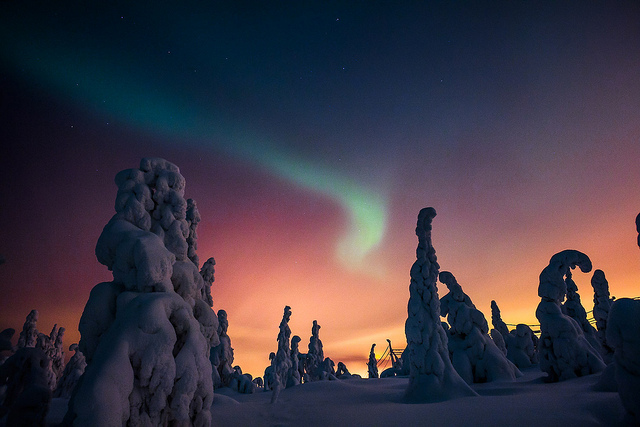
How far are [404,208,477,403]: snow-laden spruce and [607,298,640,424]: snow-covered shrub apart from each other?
6.63 metres

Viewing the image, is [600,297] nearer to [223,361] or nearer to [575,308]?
[575,308]

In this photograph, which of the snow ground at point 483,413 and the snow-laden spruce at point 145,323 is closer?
the snow-laden spruce at point 145,323

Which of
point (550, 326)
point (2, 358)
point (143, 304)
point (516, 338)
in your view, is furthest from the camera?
point (516, 338)

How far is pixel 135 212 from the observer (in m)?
6.19

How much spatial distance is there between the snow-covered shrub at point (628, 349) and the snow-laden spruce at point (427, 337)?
6629 mm

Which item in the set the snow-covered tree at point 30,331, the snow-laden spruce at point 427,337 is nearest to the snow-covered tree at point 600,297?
the snow-laden spruce at point 427,337

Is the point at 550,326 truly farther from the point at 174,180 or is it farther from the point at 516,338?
the point at 174,180

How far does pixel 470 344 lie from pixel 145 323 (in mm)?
15976

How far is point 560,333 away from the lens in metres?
11.9

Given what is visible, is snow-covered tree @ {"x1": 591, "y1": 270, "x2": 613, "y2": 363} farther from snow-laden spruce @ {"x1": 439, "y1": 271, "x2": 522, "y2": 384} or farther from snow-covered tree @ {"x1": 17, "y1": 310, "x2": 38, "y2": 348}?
snow-covered tree @ {"x1": 17, "y1": 310, "x2": 38, "y2": 348}

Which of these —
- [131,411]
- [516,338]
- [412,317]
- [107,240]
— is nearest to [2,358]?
[107,240]

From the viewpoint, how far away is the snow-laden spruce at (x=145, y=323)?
13.7 ft

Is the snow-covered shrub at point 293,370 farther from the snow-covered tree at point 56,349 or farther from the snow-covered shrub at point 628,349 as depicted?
the snow-covered shrub at point 628,349

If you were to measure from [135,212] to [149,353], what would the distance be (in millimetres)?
Answer: 2996
